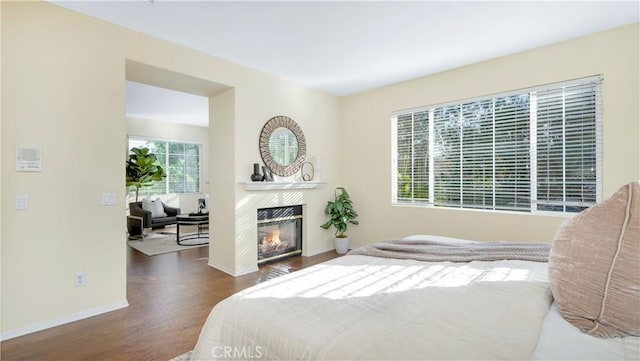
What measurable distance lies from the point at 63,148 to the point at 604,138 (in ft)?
16.9

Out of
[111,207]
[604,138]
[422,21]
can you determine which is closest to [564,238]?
[422,21]

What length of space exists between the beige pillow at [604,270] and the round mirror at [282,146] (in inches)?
139

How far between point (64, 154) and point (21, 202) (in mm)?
485

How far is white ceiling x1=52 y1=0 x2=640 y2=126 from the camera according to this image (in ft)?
8.50

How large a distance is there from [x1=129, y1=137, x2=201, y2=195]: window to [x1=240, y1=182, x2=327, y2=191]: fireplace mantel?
16.0 feet

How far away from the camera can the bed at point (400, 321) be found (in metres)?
0.99

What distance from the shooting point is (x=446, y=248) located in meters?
2.28

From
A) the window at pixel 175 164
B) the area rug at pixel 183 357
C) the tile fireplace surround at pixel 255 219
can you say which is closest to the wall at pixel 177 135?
the window at pixel 175 164

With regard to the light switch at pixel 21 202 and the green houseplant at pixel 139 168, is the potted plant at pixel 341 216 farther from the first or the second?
the green houseplant at pixel 139 168

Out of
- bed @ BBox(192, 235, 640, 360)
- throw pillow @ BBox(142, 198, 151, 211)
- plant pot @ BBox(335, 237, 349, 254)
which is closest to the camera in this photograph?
bed @ BBox(192, 235, 640, 360)

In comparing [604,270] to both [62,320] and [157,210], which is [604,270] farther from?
[157,210]

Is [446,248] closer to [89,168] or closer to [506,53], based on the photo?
[506,53]

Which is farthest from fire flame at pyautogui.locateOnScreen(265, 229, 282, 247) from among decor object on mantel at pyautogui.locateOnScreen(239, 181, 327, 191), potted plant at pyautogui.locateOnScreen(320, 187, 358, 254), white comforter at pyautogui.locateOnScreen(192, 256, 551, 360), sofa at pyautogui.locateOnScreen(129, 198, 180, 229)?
sofa at pyautogui.locateOnScreen(129, 198, 180, 229)

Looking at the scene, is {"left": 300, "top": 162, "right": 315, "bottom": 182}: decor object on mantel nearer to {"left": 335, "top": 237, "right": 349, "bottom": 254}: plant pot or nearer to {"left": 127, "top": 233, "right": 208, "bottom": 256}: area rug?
{"left": 335, "top": 237, "right": 349, "bottom": 254}: plant pot
